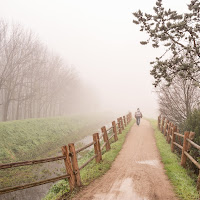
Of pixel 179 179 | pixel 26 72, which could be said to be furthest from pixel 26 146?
pixel 179 179

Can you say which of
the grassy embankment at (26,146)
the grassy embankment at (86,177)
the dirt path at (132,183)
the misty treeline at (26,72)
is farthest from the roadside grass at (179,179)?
the misty treeline at (26,72)

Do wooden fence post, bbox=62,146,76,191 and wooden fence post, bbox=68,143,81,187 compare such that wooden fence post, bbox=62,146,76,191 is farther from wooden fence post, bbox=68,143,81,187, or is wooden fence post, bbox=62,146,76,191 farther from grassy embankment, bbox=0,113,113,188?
grassy embankment, bbox=0,113,113,188

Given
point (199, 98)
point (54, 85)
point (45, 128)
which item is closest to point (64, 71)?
point (54, 85)

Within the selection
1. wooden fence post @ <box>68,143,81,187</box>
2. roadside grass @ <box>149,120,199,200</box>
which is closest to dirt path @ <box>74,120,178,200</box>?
roadside grass @ <box>149,120,199,200</box>

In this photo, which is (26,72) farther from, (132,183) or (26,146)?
A: (132,183)

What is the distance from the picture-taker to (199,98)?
13148 mm

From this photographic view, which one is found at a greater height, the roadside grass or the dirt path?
the roadside grass

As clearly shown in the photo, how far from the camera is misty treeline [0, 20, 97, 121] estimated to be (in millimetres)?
20547

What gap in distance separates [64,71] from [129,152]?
90.6ft

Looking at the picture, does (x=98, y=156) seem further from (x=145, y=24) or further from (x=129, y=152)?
(x=145, y=24)

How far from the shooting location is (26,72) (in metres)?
23.7

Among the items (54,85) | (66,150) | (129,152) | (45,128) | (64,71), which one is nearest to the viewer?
(66,150)

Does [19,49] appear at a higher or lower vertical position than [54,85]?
higher

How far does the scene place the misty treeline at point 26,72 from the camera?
20547mm
